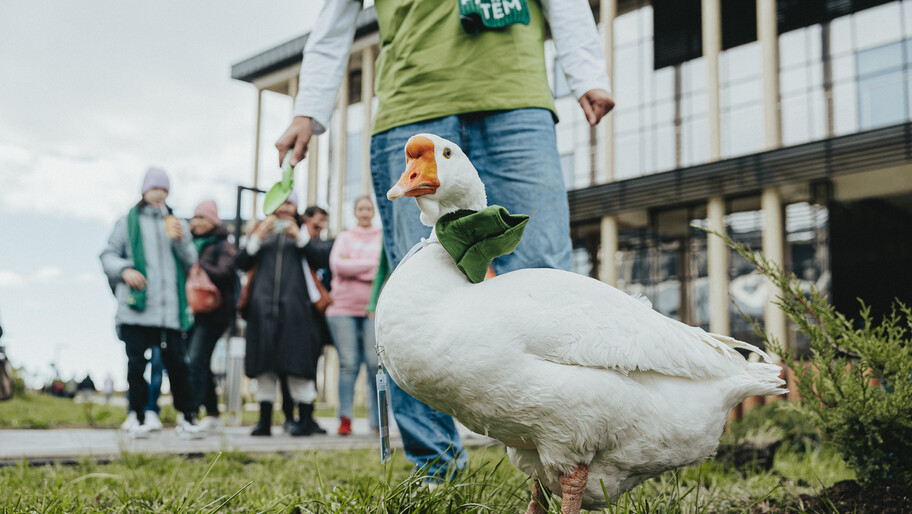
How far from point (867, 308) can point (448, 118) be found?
1.49 meters

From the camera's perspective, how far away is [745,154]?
15.7 meters

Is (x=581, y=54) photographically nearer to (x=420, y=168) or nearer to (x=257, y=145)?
(x=420, y=168)

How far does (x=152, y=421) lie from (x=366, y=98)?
63.0 ft

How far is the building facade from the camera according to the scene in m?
14.0

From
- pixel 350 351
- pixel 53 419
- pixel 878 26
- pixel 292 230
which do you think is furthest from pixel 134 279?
pixel 878 26

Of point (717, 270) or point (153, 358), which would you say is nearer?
point (153, 358)

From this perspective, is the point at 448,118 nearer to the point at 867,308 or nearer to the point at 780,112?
the point at 867,308

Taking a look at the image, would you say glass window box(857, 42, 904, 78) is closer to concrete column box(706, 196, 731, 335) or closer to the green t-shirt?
concrete column box(706, 196, 731, 335)

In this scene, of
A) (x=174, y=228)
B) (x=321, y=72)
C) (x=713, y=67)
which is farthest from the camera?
(x=713, y=67)

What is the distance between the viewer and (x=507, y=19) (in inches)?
96.2

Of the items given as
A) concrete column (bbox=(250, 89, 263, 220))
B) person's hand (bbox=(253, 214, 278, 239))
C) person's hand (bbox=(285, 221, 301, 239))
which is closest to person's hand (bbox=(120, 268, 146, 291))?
person's hand (bbox=(253, 214, 278, 239))

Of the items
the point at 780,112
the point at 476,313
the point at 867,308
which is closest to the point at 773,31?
the point at 780,112

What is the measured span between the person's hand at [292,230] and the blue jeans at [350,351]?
0.91m

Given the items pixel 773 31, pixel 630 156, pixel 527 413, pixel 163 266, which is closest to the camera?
pixel 527 413
